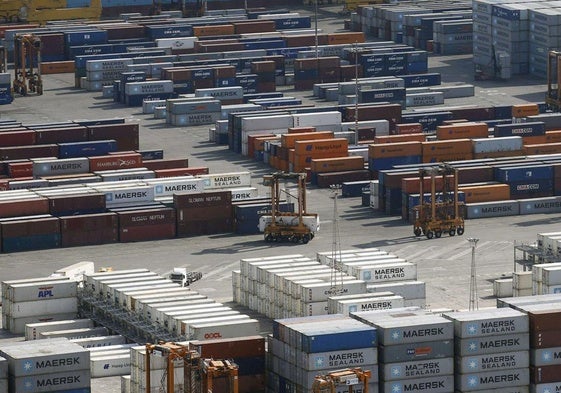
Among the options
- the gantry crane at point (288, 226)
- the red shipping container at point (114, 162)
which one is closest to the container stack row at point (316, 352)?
the gantry crane at point (288, 226)

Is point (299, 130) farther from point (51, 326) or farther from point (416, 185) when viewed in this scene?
point (51, 326)

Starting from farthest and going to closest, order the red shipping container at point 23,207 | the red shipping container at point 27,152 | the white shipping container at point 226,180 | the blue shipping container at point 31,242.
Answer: the red shipping container at point 27,152, the white shipping container at point 226,180, the red shipping container at point 23,207, the blue shipping container at point 31,242

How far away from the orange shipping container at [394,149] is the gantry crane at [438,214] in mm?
15676

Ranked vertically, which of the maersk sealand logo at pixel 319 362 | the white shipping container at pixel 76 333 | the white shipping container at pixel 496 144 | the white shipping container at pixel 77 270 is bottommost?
the white shipping container at pixel 76 333

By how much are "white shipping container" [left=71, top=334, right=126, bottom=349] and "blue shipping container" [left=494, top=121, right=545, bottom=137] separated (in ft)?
219

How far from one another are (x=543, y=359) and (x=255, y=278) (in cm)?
2646

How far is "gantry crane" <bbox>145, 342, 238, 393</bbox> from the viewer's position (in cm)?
10256

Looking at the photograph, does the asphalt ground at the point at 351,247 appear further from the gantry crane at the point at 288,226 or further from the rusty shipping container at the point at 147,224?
the rusty shipping container at the point at 147,224

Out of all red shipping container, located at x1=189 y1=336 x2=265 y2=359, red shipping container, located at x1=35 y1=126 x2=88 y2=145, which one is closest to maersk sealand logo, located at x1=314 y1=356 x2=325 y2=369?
red shipping container, located at x1=189 y1=336 x2=265 y2=359

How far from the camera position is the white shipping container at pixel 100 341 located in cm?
12550

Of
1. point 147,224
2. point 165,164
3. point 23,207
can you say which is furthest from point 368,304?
point 165,164

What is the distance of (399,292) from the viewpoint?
13262 centimetres

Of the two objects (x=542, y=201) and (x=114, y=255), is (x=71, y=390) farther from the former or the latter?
(x=542, y=201)

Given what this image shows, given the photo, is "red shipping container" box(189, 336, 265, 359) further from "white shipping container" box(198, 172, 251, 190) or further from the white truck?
"white shipping container" box(198, 172, 251, 190)
